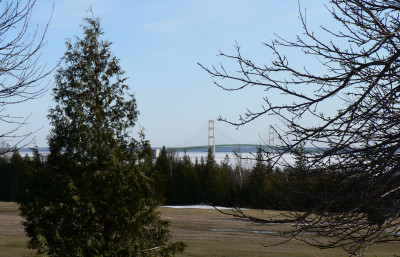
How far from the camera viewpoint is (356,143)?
16.6 feet

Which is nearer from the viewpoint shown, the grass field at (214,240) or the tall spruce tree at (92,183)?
the tall spruce tree at (92,183)

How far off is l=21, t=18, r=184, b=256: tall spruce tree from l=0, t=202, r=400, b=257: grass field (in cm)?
591

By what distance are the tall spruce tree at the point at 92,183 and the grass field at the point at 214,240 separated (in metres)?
5.91

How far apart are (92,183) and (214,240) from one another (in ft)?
51.1

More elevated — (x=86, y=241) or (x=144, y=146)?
(x=144, y=146)

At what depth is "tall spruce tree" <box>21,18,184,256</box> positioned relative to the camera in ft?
45.8

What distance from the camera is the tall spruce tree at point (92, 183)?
13.9 metres

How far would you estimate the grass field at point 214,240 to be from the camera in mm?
23780

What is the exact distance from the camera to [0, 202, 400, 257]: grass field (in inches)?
936

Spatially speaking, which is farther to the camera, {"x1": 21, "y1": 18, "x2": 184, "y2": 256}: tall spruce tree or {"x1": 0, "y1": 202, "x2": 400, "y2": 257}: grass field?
{"x1": 0, "y1": 202, "x2": 400, "y2": 257}: grass field

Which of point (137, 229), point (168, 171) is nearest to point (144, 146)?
point (137, 229)

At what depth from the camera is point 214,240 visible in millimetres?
28734

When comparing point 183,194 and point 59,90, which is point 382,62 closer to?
point 59,90

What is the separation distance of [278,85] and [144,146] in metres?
10.6
